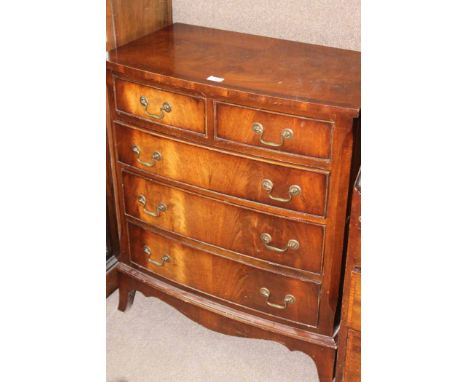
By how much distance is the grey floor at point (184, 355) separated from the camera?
2.13 metres

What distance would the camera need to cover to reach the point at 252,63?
6.00 feet

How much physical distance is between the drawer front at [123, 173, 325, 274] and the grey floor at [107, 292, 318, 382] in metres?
0.51

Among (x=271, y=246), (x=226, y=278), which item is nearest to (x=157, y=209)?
(x=226, y=278)

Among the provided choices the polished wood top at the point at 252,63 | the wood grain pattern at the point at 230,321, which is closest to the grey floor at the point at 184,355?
the wood grain pattern at the point at 230,321

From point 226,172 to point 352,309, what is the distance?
569 millimetres

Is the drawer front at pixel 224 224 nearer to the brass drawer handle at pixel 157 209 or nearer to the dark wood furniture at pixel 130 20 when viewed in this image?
the brass drawer handle at pixel 157 209

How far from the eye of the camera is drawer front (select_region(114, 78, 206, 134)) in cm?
175

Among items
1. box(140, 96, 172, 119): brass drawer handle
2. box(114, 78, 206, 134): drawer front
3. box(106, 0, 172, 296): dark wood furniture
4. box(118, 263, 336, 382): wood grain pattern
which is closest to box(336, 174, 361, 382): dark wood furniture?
box(118, 263, 336, 382): wood grain pattern

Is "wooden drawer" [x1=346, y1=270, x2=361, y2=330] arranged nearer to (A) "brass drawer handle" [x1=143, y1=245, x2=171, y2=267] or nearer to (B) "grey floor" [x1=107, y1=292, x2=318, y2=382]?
(B) "grey floor" [x1=107, y1=292, x2=318, y2=382]
